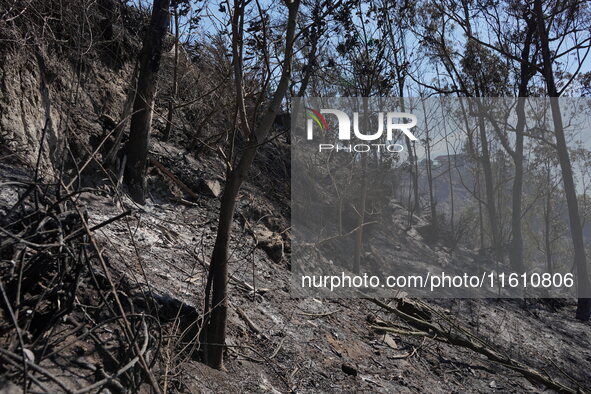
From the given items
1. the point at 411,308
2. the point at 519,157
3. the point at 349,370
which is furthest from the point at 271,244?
the point at 519,157

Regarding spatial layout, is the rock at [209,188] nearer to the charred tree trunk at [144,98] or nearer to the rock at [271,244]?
the rock at [271,244]

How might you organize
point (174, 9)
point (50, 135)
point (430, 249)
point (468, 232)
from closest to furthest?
1. point (50, 135)
2. point (174, 9)
3. point (430, 249)
4. point (468, 232)

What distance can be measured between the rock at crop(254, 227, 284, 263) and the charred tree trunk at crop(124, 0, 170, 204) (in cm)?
175

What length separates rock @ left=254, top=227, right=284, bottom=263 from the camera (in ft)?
25.2

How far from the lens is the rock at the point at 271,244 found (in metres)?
7.69

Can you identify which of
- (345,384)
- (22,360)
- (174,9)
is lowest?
(345,384)

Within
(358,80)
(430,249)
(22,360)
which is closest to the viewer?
(22,360)

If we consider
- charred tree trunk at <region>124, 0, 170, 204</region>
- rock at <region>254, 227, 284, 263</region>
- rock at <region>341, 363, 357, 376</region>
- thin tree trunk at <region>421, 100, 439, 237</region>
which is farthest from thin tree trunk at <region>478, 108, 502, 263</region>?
charred tree trunk at <region>124, 0, 170, 204</region>

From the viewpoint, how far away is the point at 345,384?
5.06 m

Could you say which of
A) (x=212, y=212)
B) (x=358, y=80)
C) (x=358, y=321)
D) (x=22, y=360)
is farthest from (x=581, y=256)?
(x=22, y=360)

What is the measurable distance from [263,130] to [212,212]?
3.62 meters

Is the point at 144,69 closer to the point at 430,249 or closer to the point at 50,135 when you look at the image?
the point at 50,135

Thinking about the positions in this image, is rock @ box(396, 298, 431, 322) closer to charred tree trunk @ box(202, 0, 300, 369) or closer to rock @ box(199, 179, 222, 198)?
rock @ box(199, 179, 222, 198)

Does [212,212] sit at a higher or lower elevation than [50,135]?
lower
